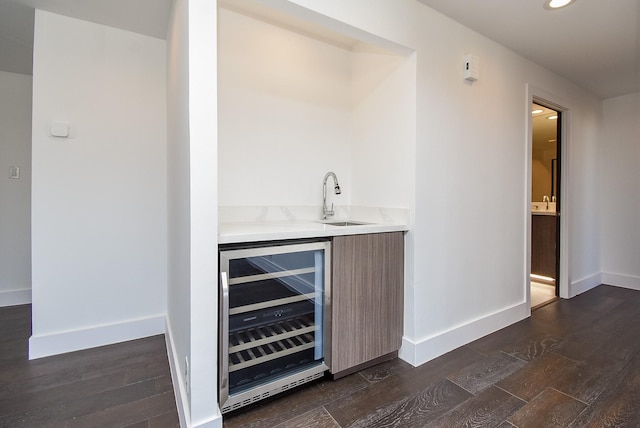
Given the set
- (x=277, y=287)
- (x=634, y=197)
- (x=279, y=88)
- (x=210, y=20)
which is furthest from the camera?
(x=634, y=197)

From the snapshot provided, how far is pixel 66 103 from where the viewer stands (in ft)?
7.36

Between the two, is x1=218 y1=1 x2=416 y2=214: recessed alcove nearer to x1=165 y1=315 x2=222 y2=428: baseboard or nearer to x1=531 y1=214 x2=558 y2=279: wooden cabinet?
x1=165 y1=315 x2=222 y2=428: baseboard

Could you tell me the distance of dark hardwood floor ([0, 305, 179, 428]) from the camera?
5.07 feet

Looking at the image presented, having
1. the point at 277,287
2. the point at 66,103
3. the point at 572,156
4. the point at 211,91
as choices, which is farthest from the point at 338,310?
the point at 572,156

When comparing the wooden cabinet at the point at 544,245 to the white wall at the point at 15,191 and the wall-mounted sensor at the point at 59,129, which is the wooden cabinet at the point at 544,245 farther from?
the white wall at the point at 15,191

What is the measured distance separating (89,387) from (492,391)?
2397 millimetres

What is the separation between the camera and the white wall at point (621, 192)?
382 cm

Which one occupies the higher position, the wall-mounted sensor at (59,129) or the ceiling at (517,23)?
the ceiling at (517,23)

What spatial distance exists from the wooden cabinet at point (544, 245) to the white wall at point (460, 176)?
171 centimetres

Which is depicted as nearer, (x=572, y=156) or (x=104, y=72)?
(x=104, y=72)

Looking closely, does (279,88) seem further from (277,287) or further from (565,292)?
(565,292)

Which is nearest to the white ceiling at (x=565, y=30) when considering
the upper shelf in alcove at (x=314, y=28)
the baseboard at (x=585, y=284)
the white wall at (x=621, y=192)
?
the upper shelf in alcove at (x=314, y=28)

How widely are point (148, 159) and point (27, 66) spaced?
1878 millimetres

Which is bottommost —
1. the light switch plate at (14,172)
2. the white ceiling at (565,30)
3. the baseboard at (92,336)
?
the baseboard at (92,336)
